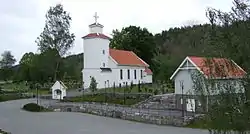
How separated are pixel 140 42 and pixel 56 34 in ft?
54.8

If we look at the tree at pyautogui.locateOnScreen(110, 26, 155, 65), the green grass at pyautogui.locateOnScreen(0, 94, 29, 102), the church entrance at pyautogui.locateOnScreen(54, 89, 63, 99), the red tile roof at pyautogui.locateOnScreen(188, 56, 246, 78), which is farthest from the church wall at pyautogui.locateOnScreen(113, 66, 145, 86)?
the red tile roof at pyautogui.locateOnScreen(188, 56, 246, 78)

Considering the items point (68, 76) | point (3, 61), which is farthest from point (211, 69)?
point (3, 61)

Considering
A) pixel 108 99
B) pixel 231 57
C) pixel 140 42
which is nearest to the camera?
pixel 231 57

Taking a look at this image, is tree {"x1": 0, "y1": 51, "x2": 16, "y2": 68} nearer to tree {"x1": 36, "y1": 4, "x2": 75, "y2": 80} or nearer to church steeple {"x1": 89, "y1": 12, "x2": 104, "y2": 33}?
tree {"x1": 36, "y1": 4, "x2": 75, "y2": 80}

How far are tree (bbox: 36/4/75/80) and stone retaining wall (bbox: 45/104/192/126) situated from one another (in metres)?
21.7

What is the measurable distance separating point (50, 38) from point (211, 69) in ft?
182

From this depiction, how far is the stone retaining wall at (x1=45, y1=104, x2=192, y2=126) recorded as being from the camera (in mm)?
26127

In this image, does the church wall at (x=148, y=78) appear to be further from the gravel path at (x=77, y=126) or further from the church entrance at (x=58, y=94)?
the gravel path at (x=77, y=126)

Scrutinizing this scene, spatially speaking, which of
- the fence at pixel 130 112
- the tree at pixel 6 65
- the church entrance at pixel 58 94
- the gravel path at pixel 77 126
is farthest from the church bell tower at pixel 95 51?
the tree at pixel 6 65

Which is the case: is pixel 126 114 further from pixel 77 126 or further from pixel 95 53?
pixel 95 53

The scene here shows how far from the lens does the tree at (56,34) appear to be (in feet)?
191

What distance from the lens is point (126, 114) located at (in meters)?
30.2

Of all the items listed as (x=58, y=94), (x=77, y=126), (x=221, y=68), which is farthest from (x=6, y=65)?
(x=221, y=68)

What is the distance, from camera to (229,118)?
156 inches
